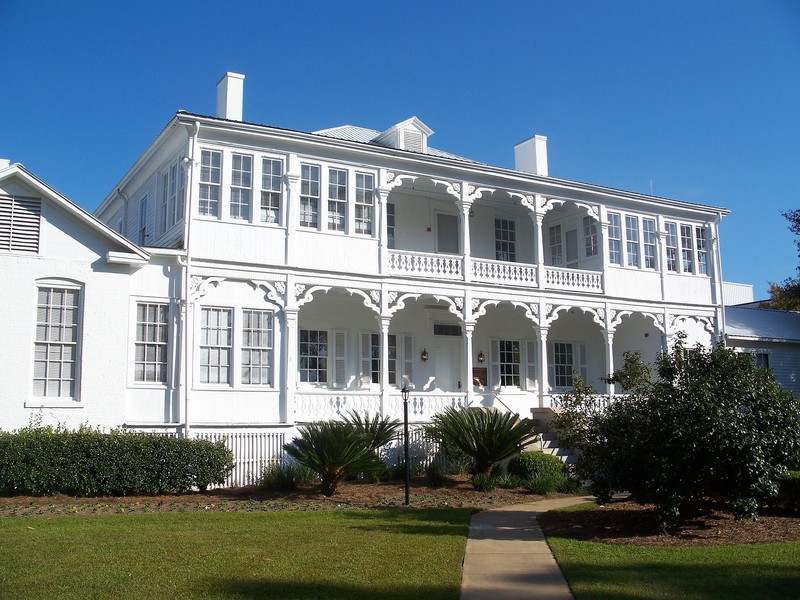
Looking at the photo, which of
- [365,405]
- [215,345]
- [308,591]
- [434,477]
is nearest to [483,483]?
[434,477]

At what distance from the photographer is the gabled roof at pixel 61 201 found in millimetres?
17156

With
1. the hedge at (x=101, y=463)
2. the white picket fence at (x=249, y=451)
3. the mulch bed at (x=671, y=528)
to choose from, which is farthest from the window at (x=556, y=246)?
the hedge at (x=101, y=463)

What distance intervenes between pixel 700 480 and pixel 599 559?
284 centimetres

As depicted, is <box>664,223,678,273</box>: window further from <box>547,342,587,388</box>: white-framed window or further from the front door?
the front door

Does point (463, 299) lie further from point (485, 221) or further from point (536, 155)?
point (536, 155)

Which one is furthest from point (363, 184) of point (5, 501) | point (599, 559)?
point (599, 559)

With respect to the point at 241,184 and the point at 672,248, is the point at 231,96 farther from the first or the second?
the point at 672,248

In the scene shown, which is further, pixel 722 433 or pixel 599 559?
pixel 722 433

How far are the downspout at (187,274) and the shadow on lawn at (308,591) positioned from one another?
397 inches

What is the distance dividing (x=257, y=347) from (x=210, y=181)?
4.19 m

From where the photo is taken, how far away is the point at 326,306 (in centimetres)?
2300

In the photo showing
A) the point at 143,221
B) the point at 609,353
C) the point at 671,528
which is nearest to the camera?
the point at 671,528

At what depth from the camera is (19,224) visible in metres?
17.4

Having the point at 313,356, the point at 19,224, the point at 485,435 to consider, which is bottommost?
the point at 485,435
